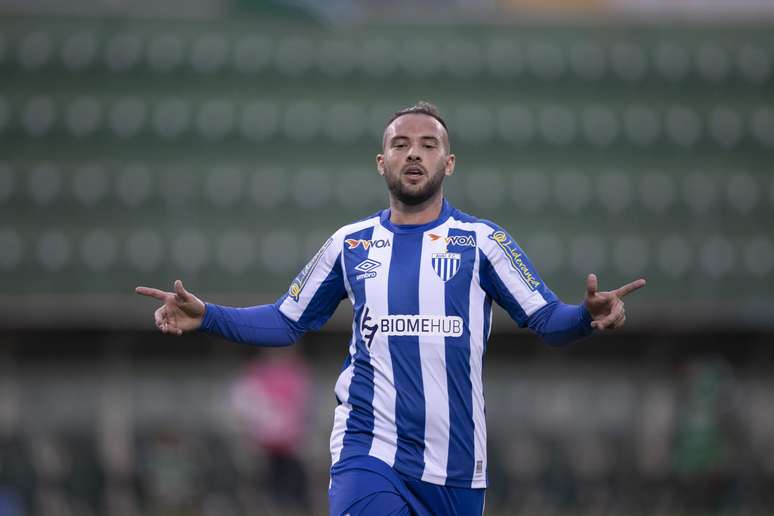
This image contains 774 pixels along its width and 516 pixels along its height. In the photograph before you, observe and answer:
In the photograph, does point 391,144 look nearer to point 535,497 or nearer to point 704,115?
point 535,497

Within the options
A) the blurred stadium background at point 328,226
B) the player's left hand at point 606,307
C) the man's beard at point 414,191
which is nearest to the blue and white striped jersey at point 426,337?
the man's beard at point 414,191

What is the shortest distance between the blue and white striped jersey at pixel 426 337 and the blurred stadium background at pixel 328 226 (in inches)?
297

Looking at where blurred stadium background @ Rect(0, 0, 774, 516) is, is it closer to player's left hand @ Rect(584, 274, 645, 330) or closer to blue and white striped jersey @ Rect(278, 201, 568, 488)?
blue and white striped jersey @ Rect(278, 201, 568, 488)

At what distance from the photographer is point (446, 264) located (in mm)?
4895

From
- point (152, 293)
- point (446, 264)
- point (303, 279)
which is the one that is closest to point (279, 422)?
point (303, 279)

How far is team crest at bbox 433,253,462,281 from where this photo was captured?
4879 millimetres

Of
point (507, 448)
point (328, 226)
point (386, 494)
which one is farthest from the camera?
point (328, 226)

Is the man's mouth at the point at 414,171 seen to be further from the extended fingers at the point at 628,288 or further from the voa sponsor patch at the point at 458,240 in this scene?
the extended fingers at the point at 628,288

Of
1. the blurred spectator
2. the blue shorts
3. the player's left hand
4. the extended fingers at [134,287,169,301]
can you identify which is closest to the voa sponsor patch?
the player's left hand

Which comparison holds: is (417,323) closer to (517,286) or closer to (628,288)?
(517,286)

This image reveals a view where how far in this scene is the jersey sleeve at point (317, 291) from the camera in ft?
16.8

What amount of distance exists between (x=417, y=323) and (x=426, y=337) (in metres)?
0.07

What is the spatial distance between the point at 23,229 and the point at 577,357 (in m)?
7.23

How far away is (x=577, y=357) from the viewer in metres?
15.3
